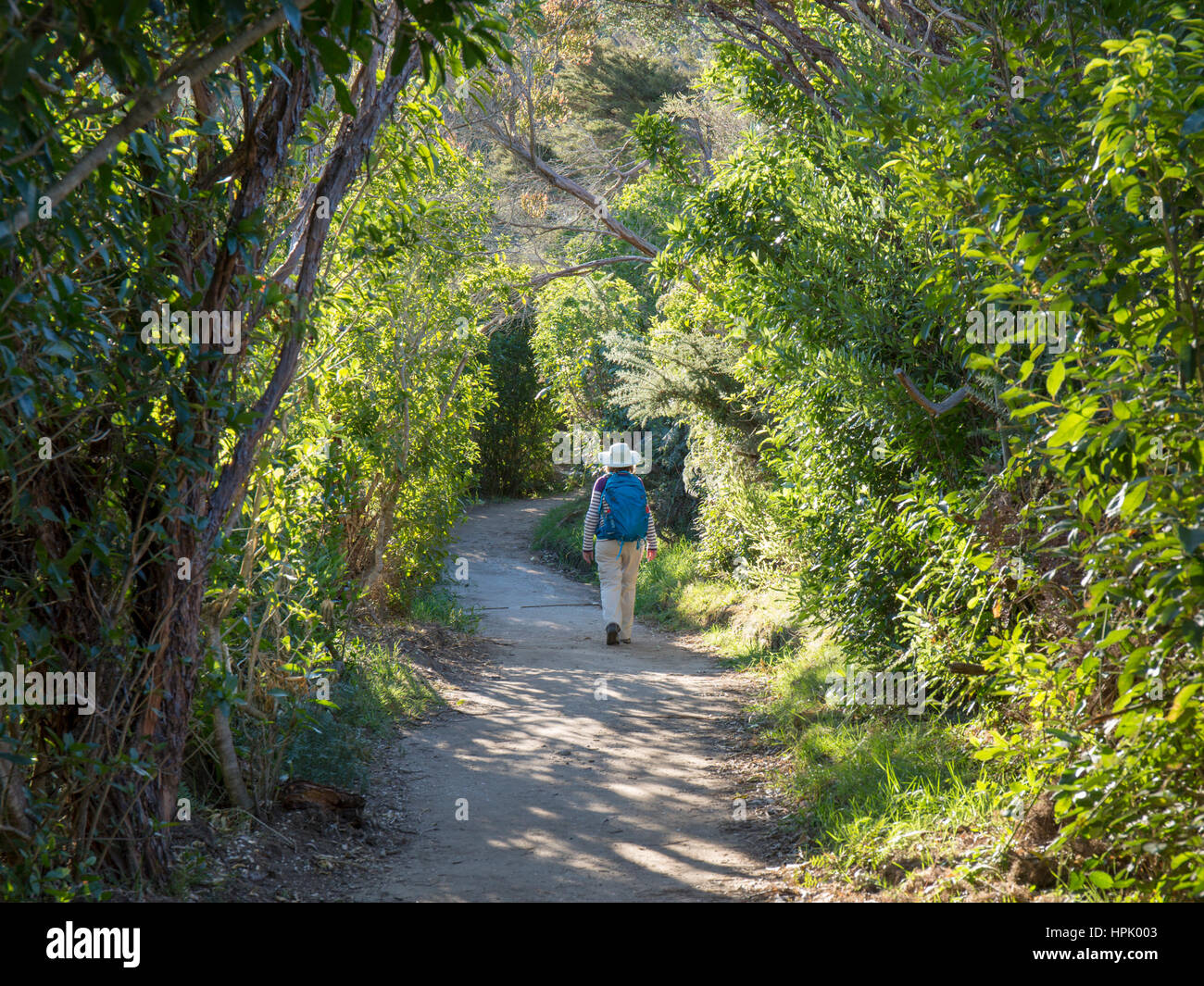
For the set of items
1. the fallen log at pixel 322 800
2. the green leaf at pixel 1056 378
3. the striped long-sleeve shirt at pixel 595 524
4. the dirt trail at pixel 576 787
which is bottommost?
the dirt trail at pixel 576 787

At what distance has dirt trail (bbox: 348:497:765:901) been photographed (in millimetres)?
4414

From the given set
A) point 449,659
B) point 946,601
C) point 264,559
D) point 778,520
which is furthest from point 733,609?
point 264,559

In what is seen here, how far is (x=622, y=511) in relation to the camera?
10.2m

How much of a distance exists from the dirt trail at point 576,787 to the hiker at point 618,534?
1.31 ft

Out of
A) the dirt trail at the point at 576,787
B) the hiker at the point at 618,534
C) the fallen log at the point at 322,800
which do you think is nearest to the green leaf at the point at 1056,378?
the dirt trail at the point at 576,787

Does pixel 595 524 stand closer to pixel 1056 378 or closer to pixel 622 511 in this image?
pixel 622 511

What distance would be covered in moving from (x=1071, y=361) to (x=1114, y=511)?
0.65 metres

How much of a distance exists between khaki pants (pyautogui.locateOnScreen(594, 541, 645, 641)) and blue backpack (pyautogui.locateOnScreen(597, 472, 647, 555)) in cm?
8

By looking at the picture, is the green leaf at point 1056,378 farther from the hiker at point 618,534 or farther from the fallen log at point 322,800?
the hiker at point 618,534

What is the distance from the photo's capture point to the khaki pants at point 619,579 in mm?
10156

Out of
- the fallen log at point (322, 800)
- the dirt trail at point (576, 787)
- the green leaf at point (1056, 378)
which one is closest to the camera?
the green leaf at point (1056, 378)

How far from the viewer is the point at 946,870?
12.5ft

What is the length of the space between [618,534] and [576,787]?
461 centimetres
